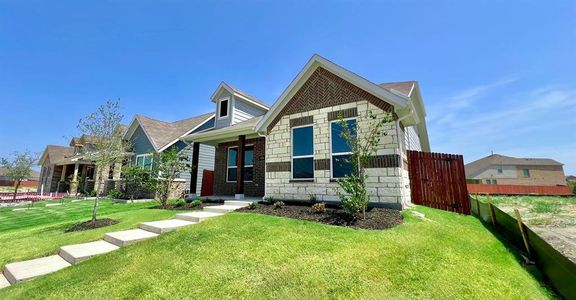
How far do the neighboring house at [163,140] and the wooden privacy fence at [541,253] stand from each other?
17.1 metres

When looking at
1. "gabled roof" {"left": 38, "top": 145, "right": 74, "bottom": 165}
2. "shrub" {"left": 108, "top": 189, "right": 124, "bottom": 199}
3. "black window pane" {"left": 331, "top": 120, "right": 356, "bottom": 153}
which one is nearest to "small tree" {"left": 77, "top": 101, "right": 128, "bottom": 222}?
"black window pane" {"left": 331, "top": 120, "right": 356, "bottom": 153}

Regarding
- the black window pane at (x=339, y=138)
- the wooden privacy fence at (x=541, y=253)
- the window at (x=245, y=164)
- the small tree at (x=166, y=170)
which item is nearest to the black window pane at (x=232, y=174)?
the window at (x=245, y=164)

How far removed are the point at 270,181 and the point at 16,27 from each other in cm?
1379

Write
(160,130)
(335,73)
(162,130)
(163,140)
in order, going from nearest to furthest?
(335,73) < (163,140) < (160,130) < (162,130)

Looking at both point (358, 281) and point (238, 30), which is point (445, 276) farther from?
point (238, 30)

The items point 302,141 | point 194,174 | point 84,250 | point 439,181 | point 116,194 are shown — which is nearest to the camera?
point 84,250

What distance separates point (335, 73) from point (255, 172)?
260 inches

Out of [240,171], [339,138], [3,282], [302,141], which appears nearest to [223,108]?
[240,171]

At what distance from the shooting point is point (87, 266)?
4.87m

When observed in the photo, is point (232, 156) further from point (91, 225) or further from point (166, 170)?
point (91, 225)

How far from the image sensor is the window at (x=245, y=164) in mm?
13828

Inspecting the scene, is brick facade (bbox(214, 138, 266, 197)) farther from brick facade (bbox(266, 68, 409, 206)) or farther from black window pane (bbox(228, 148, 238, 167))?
brick facade (bbox(266, 68, 409, 206))

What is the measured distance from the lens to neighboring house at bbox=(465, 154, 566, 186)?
47188mm

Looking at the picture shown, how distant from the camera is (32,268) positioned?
5062 mm
